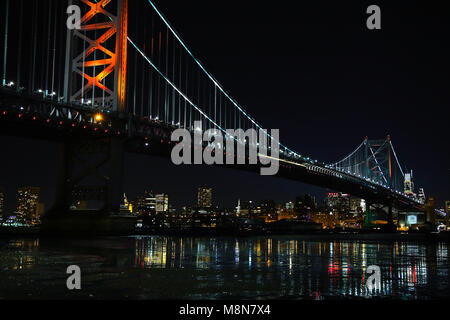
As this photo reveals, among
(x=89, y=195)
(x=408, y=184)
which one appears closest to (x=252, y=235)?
(x=89, y=195)

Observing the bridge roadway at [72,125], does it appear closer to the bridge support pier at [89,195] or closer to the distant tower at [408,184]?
the bridge support pier at [89,195]

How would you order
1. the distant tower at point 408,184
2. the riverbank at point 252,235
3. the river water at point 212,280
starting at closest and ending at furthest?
the river water at point 212,280
the riverbank at point 252,235
the distant tower at point 408,184

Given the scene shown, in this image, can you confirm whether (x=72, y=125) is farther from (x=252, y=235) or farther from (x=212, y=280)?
(x=212, y=280)

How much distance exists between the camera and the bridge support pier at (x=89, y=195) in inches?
1518

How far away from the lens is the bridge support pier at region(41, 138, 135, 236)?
127ft

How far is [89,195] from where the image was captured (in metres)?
40.8

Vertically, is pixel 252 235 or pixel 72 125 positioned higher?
pixel 72 125

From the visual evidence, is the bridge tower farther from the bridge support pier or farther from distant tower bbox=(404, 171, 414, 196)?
distant tower bbox=(404, 171, 414, 196)

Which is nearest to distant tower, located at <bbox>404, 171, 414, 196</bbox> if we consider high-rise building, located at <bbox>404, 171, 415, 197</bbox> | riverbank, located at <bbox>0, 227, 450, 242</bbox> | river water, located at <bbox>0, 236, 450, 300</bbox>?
high-rise building, located at <bbox>404, 171, 415, 197</bbox>

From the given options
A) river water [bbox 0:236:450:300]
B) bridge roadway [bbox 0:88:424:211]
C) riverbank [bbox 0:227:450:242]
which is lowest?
riverbank [bbox 0:227:450:242]

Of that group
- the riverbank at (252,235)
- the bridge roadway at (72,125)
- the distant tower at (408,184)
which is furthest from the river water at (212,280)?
the distant tower at (408,184)

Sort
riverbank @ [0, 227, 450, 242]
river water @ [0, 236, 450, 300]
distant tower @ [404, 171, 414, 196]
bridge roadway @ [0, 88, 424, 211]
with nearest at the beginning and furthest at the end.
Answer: river water @ [0, 236, 450, 300] < bridge roadway @ [0, 88, 424, 211] < riverbank @ [0, 227, 450, 242] < distant tower @ [404, 171, 414, 196]
